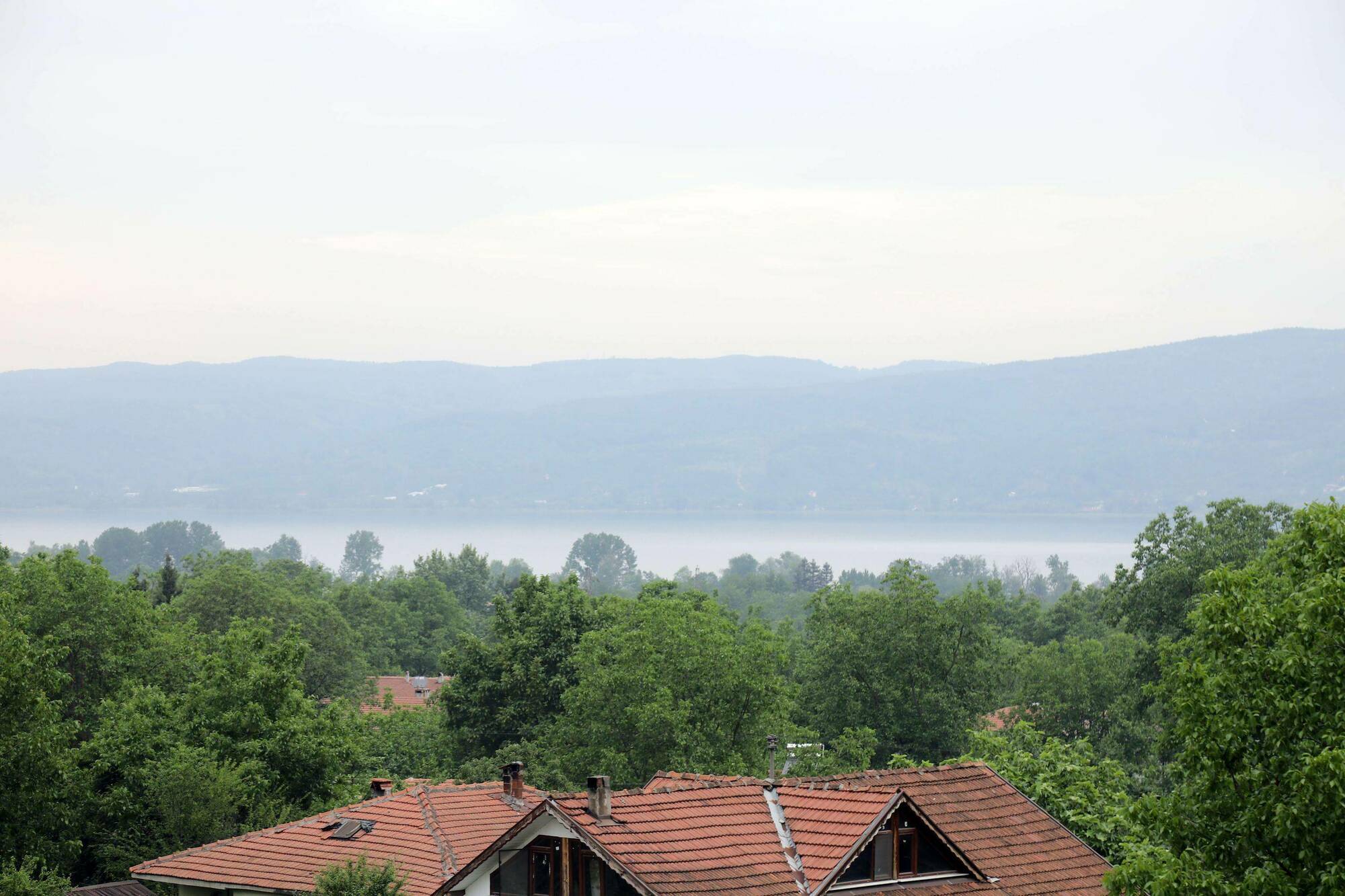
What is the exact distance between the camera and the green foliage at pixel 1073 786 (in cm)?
3128

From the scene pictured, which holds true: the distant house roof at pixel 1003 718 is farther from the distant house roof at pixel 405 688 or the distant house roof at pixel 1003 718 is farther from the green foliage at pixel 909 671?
the distant house roof at pixel 405 688

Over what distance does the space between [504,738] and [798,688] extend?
11.4 metres

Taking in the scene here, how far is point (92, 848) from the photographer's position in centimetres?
3794

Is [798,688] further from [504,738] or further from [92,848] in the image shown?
[92,848]

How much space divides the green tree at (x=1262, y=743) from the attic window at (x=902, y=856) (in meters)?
6.26

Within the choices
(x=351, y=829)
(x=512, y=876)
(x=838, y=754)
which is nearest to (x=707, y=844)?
(x=512, y=876)

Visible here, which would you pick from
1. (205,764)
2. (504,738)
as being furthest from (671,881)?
(504,738)

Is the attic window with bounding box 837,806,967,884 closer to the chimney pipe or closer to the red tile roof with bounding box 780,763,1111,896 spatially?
the red tile roof with bounding box 780,763,1111,896

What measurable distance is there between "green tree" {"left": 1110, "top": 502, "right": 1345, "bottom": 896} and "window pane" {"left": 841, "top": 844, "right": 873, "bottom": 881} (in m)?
6.30

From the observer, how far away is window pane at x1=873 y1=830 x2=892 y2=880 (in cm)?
2286

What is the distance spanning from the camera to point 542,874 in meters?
22.7

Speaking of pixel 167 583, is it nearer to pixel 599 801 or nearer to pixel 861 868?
pixel 599 801

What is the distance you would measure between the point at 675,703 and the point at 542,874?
74.1 feet

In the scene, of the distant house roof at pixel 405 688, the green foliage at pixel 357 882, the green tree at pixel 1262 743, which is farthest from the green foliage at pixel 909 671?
the green tree at pixel 1262 743
